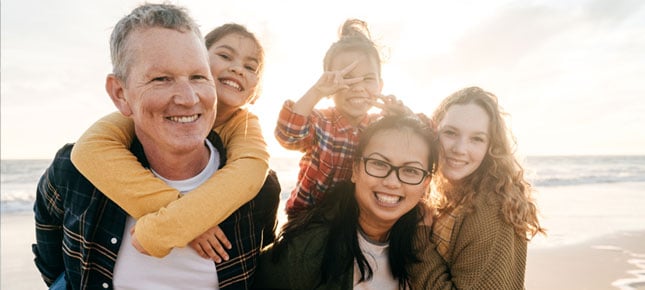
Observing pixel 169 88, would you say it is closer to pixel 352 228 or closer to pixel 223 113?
pixel 223 113

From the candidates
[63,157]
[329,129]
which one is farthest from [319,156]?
[63,157]

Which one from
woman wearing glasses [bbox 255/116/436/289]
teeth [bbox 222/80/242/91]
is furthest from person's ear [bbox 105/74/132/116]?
woman wearing glasses [bbox 255/116/436/289]

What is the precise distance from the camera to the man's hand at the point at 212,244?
2240 millimetres

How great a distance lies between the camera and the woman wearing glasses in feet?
9.04

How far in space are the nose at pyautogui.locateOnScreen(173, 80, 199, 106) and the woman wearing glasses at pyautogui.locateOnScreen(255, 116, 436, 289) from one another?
4.02 feet

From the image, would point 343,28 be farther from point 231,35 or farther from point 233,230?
point 233,230

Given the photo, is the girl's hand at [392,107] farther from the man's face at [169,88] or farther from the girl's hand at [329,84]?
the man's face at [169,88]

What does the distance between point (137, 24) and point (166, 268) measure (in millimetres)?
1341

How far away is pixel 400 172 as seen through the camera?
2.88m

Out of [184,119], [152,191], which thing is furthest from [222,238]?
[184,119]

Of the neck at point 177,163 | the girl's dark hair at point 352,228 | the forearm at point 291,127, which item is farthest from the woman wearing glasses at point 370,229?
the neck at point 177,163

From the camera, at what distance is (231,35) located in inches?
119

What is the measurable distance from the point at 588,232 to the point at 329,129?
8.04 m

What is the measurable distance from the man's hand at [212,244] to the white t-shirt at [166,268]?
2.5 inches
